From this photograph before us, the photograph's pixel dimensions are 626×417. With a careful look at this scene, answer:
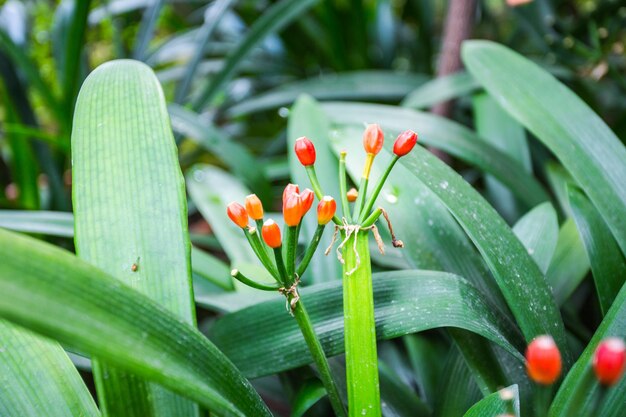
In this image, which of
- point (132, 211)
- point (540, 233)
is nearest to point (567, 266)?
point (540, 233)

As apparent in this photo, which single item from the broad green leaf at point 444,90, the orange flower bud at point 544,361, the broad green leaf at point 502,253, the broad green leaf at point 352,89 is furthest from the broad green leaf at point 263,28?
the orange flower bud at point 544,361

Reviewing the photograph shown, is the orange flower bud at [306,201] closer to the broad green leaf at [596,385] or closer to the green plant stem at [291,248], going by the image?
the green plant stem at [291,248]

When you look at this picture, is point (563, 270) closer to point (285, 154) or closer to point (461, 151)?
point (461, 151)

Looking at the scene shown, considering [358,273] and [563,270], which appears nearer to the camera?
[358,273]

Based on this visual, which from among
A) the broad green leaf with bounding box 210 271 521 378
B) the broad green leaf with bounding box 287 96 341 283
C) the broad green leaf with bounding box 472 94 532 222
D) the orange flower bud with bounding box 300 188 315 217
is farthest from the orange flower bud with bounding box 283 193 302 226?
the broad green leaf with bounding box 472 94 532 222

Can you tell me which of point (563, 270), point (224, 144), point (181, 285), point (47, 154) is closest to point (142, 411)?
point (181, 285)

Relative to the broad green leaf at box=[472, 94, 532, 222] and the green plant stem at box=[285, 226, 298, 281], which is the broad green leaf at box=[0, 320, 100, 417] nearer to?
the green plant stem at box=[285, 226, 298, 281]

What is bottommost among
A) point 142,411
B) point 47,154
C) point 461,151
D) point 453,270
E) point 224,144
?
point 142,411
